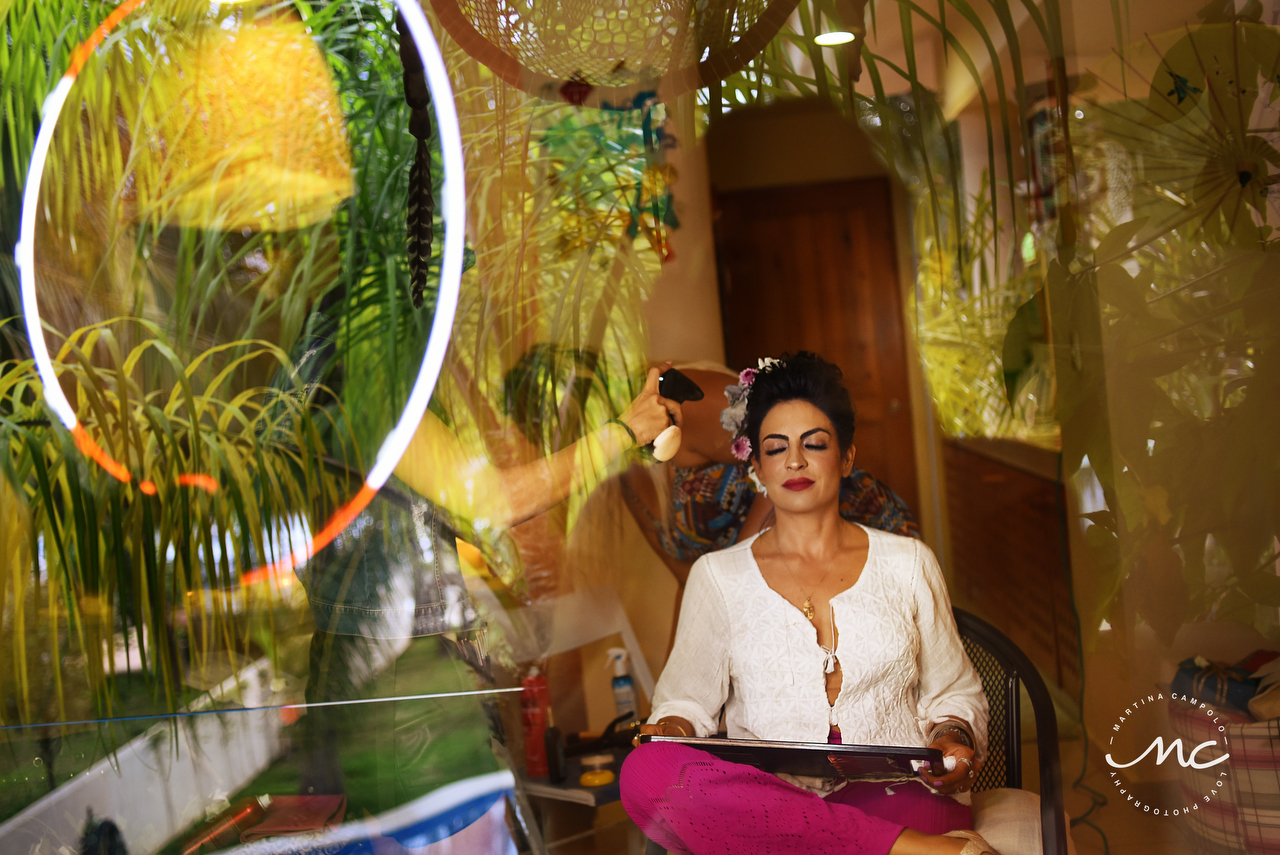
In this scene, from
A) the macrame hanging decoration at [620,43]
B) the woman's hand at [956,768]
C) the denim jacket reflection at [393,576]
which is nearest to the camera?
the woman's hand at [956,768]

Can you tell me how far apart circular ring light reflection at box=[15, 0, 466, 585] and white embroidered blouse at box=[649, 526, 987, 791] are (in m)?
0.71

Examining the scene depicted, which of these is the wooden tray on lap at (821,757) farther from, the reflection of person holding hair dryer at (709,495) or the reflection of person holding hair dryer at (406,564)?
the reflection of person holding hair dryer at (406,564)

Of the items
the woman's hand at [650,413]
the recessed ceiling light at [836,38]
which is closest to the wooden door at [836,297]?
the woman's hand at [650,413]

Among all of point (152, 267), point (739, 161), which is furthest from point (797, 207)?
point (152, 267)

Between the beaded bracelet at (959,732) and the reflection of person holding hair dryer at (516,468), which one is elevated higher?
the reflection of person holding hair dryer at (516,468)

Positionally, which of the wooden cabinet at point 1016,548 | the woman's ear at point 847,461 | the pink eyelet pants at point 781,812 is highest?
the woman's ear at point 847,461

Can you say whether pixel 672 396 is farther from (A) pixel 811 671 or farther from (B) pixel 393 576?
(B) pixel 393 576

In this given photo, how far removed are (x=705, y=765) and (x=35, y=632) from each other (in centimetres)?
147

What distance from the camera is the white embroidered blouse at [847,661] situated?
1478mm

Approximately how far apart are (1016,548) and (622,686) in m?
0.79

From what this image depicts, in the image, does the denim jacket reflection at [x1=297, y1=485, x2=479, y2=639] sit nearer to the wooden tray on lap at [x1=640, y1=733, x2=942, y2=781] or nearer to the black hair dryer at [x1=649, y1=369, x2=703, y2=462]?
the black hair dryer at [x1=649, y1=369, x2=703, y2=462]

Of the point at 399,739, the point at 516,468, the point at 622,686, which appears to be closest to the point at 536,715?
the point at 622,686

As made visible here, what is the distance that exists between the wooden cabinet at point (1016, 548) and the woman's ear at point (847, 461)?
184mm

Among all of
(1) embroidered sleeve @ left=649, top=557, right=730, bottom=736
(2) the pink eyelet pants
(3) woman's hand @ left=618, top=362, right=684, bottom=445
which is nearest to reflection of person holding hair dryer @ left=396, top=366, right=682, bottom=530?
(3) woman's hand @ left=618, top=362, right=684, bottom=445
